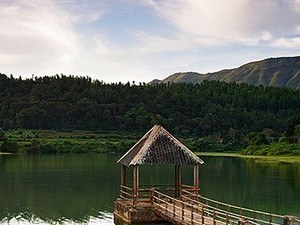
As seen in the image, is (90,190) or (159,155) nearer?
(159,155)

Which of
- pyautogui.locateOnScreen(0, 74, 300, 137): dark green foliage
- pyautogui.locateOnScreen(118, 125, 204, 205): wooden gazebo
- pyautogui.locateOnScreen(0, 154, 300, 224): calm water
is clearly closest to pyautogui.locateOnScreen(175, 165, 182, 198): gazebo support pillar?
pyautogui.locateOnScreen(118, 125, 204, 205): wooden gazebo

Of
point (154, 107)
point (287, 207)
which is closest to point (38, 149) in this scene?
point (154, 107)

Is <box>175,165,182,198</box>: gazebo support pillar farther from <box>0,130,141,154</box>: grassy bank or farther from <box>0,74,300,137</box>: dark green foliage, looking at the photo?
<box>0,74,300,137</box>: dark green foliage

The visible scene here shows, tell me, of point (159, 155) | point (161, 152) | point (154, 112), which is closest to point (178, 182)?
point (161, 152)

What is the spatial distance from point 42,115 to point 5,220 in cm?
13709

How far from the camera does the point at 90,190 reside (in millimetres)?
52438

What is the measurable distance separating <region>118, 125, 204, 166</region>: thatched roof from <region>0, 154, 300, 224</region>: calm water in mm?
4752

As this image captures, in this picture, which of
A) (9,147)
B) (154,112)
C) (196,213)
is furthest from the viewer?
(154,112)

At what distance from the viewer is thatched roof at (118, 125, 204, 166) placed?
107 feet

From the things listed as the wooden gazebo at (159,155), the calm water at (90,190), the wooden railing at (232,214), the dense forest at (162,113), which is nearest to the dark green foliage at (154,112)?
the dense forest at (162,113)

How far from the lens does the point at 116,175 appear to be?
69.6 m

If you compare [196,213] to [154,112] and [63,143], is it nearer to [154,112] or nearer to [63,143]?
[63,143]

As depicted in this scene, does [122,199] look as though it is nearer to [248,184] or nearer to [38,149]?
[248,184]

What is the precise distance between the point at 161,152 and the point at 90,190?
20.7 meters
